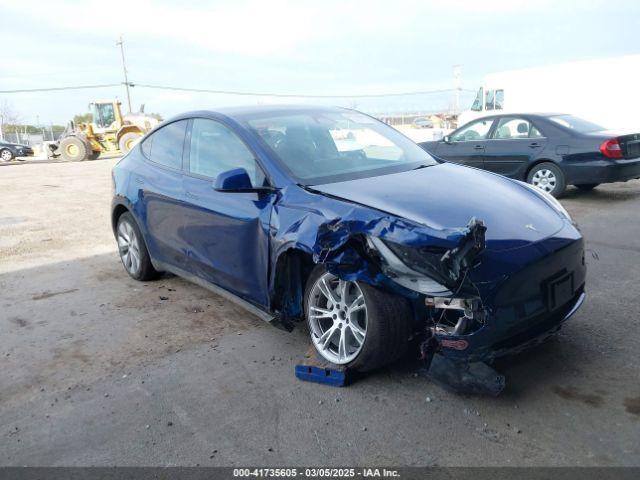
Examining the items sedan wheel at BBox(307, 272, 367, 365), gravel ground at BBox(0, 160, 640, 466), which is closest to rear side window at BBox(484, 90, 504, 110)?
gravel ground at BBox(0, 160, 640, 466)

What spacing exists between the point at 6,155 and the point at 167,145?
29506 millimetres

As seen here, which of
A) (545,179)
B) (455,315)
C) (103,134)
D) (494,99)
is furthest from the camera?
(103,134)

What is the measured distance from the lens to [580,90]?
62.3 ft

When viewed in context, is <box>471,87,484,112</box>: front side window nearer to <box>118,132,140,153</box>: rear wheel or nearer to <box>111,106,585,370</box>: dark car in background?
<box>118,132,140,153</box>: rear wheel

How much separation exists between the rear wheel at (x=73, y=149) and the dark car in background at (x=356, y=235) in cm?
2384

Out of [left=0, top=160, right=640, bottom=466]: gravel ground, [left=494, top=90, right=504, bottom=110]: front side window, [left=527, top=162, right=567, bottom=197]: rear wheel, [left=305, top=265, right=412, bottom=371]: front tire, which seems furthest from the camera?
[left=494, top=90, right=504, bottom=110]: front side window

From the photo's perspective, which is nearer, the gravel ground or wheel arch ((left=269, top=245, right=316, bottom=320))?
the gravel ground

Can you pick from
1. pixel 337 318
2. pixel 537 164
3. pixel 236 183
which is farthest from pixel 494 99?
pixel 337 318

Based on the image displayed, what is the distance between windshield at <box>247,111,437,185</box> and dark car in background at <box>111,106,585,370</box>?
0.05 feet

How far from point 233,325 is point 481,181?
7.04 ft

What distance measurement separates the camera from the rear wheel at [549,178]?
28.6ft

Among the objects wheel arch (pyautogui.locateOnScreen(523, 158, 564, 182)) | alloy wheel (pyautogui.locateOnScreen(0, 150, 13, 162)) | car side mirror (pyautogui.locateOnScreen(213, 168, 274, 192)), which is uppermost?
car side mirror (pyautogui.locateOnScreen(213, 168, 274, 192))

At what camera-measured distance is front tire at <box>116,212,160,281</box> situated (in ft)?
17.3

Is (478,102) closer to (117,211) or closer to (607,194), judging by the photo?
(607,194)
